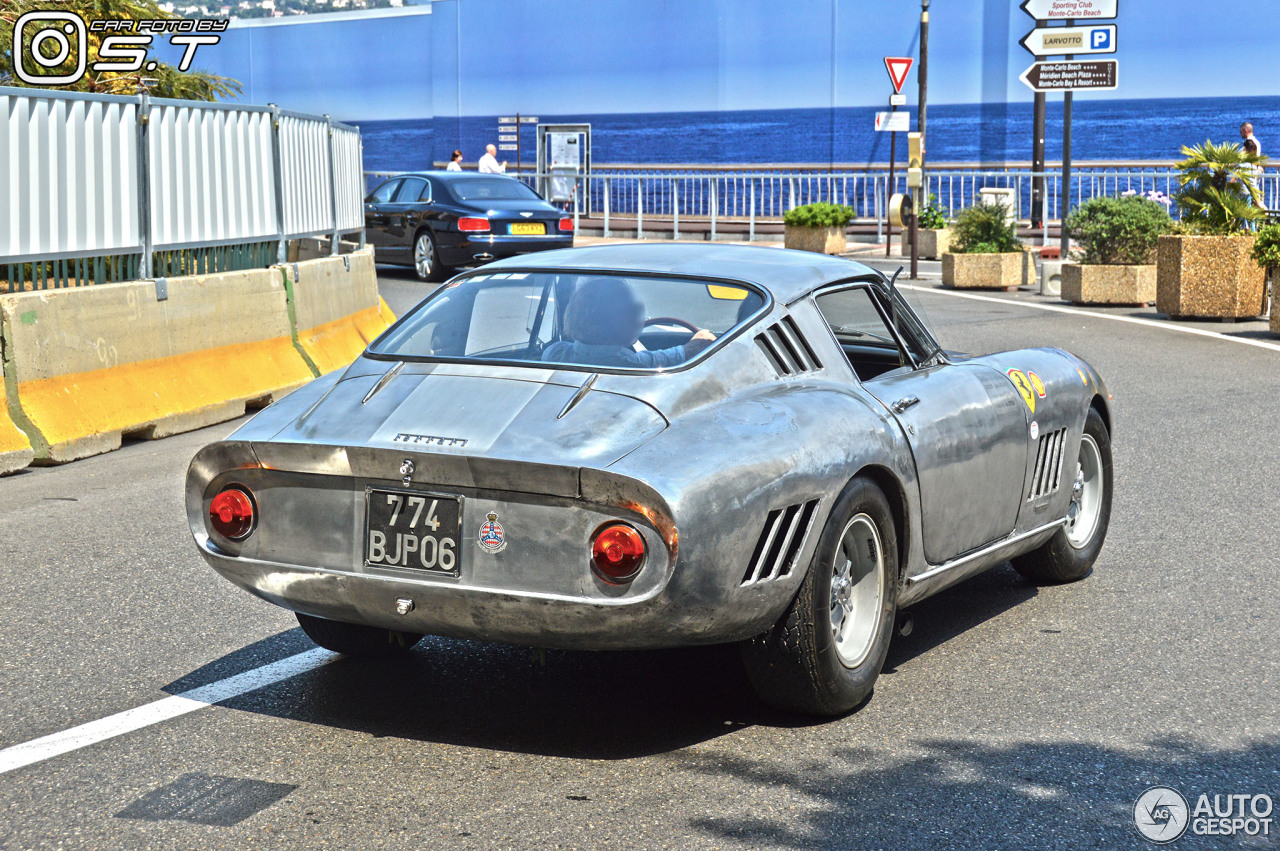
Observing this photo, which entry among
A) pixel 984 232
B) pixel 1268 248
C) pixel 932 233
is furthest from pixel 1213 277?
pixel 932 233

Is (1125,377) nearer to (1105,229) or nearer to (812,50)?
(1105,229)

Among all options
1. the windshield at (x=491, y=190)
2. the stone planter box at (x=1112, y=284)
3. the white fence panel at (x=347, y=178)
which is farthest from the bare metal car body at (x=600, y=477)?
the windshield at (x=491, y=190)

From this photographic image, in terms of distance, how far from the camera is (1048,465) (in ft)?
18.4

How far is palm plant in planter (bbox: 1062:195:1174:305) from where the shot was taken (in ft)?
59.1

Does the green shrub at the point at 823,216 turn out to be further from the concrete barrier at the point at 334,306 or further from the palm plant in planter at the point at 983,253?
the concrete barrier at the point at 334,306

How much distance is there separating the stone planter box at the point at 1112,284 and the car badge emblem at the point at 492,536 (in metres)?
15.7

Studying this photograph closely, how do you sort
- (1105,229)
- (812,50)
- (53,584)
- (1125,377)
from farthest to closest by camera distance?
(812,50)
(1105,229)
(1125,377)
(53,584)

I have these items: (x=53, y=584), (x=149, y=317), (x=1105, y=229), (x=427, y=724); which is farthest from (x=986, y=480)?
(x=1105, y=229)

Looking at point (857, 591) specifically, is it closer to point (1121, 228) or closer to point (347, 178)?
point (347, 178)

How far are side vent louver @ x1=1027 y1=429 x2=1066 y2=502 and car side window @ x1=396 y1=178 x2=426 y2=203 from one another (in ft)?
56.3

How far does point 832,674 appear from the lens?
421 cm

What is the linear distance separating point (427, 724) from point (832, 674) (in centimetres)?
118

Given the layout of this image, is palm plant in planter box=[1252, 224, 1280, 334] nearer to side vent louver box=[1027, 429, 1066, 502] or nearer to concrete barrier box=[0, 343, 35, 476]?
→ side vent louver box=[1027, 429, 1066, 502]

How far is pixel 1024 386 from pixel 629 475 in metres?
2.28
